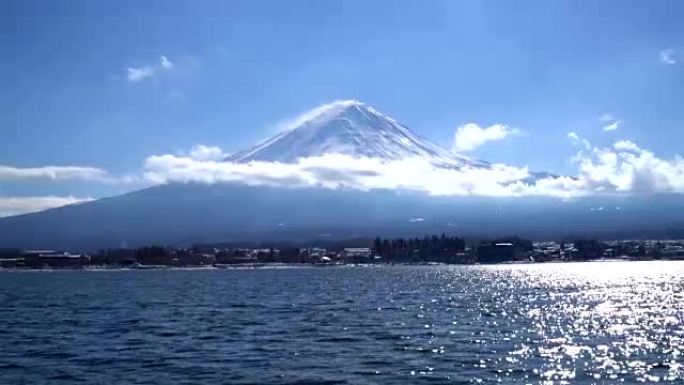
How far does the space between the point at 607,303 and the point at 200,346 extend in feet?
106

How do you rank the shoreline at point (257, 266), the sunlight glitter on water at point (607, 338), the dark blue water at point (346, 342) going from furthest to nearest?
the shoreline at point (257, 266) < the sunlight glitter on water at point (607, 338) < the dark blue water at point (346, 342)

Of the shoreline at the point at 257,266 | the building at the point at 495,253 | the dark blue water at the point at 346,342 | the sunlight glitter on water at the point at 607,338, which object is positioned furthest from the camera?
the building at the point at 495,253

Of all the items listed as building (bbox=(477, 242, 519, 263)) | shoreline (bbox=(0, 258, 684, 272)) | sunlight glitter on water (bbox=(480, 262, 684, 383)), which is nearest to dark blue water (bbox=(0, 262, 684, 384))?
sunlight glitter on water (bbox=(480, 262, 684, 383))

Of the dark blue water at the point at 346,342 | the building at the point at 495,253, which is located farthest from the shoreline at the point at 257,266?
the dark blue water at the point at 346,342

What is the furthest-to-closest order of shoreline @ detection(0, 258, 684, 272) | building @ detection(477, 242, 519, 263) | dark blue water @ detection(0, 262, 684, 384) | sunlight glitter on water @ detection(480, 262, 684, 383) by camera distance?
building @ detection(477, 242, 519, 263) → shoreline @ detection(0, 258, 684, 272) → sunlight glitter on water @ detection(480, 262, 684, 383) → dark blue water @ detection(0, 262, 684, 384)

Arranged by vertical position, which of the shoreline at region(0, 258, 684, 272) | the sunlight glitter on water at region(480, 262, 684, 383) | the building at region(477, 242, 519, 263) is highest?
the building at region(477, 242, 519, 263)

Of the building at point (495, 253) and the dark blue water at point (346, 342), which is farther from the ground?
the building at point (495, 253)

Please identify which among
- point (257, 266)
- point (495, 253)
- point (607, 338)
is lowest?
point (607, 338)

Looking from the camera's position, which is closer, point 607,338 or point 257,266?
point 607,338

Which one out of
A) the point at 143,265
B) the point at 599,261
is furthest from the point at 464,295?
the point at 599,261

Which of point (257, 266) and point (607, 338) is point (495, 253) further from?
point (607, 338)

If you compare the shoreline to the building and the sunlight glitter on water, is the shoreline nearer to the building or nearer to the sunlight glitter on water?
the building

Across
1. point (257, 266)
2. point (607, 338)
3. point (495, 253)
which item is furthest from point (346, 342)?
point (495, 253)

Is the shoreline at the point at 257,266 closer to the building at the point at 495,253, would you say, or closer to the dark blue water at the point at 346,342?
the building at the point at 495,253
